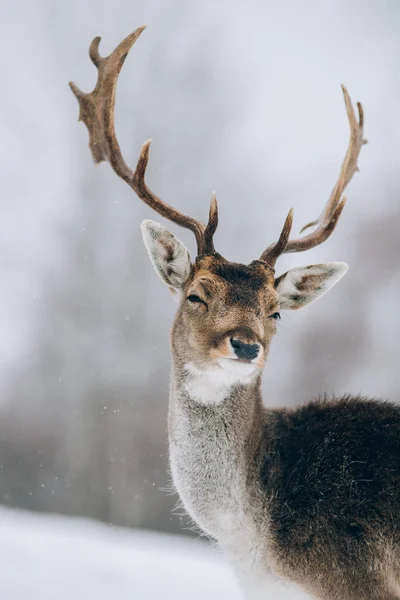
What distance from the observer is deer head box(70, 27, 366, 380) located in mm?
4473

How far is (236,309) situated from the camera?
457 cm

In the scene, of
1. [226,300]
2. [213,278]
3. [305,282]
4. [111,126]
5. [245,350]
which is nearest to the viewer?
[245,350]

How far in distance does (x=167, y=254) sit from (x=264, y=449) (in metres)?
1.50

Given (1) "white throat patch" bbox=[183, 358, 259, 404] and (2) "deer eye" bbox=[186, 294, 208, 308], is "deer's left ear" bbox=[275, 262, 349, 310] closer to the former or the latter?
(2) "deer eye" bbox=[186, 294, 208, 308]

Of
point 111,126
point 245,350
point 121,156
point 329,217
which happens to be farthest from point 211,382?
point 111,126

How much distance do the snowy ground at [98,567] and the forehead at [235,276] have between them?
1.86 metres

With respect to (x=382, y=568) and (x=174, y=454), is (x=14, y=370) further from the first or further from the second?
(x=382, y=568)

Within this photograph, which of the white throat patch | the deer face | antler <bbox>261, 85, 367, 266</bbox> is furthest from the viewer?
antler <bbox>261, 85, 367, 266</bbox>

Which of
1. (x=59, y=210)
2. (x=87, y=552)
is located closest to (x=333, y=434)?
(x=87, y=552)

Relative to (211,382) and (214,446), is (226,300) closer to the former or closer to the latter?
(211,382)

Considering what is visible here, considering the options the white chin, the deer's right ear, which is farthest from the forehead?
the white chin

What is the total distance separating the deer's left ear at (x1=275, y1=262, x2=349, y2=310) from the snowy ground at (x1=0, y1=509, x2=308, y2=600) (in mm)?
1903

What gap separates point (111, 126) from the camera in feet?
18.2

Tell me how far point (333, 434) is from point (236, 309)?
43.3 inches
